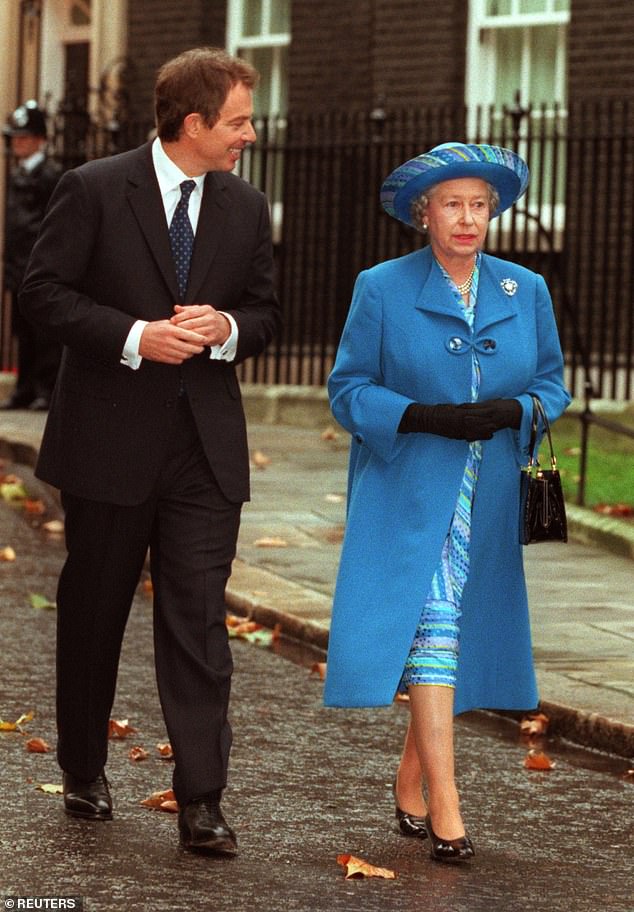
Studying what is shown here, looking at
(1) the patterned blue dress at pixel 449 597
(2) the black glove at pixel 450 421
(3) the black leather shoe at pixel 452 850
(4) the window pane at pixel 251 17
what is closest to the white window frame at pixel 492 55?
(4) the window pane at pixel 251 17

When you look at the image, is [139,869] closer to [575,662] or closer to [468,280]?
[468,280]

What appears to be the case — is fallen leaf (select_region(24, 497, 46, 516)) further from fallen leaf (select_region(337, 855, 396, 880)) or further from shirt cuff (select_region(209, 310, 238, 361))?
fallen leaf (select_region(337, 855, 396, 880))

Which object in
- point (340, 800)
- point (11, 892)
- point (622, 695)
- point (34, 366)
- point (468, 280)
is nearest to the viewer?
point (11, 892)

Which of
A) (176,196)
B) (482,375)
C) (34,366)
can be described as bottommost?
(34,366)

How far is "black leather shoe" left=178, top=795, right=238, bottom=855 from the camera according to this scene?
5.30 meters

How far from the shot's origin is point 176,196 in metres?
5.52

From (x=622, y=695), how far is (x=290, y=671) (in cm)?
140

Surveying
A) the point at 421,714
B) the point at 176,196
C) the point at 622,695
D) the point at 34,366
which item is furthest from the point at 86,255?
the point at 34,366

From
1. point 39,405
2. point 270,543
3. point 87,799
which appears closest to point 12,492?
point 270,543

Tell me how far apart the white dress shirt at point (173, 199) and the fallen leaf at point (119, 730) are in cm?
179

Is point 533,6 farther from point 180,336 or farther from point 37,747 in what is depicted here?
point 180,336

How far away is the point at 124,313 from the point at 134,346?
0.13 metres

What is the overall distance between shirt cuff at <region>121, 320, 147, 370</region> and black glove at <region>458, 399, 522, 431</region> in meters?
0.81

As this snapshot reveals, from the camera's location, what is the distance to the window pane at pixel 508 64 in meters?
17.8
